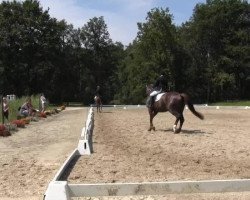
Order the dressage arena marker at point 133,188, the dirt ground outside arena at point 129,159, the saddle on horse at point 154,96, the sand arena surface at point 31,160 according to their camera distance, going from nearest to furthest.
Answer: the dressage arena marker at point 133,188 → the sand arena surface at point 31,160 → the dirt ground outside arena at point 129,159 → the saddle on horse at point 154,96

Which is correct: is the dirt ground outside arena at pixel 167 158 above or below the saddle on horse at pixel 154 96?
below

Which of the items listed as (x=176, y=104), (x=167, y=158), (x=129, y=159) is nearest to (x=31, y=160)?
(x=129, y=159)

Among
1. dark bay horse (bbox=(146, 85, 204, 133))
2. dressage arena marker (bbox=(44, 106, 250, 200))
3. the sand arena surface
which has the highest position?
dark bay horse (bbox=(146, 85, 204, 133))

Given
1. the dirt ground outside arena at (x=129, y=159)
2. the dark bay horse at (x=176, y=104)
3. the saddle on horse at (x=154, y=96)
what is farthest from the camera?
the saddle on horse at (x=154, y=96)

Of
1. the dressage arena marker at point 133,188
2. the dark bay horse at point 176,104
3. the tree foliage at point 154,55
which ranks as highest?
the tree foliage at point 154,55

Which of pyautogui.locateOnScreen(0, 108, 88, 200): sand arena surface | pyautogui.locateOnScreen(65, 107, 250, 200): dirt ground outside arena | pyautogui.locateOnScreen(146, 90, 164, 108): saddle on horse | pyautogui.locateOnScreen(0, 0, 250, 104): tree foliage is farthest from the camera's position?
pyautogui.locateOnScreen(0, 0, 250, 104): tree foliage

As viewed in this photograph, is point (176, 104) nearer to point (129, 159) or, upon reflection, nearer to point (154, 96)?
point (154, 96)

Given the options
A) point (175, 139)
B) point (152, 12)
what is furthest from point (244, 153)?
point (152, 12)

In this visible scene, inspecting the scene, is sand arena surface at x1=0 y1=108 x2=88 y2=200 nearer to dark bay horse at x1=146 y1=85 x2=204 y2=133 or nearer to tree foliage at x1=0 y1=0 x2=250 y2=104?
dark bay horse at x1=146 y1=85 x2=204 y2=133

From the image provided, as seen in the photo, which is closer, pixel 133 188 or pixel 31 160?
pixel 133 188

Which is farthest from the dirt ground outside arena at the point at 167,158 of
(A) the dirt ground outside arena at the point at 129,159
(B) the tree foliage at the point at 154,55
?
Result: (B) the tree foliage at the point at 154,55

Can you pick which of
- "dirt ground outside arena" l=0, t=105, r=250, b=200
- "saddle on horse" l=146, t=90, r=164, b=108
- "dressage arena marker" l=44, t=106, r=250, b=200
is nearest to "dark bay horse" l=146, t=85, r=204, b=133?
"saddle on horse" l=146, t=90, r=164, b=108

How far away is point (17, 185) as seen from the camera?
9961 millimetres

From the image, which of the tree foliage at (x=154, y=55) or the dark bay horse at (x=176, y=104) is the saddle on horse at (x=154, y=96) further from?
the tree foliage at (x=154, y=55)
